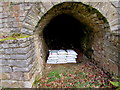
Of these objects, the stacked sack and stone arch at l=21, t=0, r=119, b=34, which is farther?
the stacked sack

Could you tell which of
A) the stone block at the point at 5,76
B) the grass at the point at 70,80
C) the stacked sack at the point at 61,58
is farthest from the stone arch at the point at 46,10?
the stacked sack at the point at 61,58

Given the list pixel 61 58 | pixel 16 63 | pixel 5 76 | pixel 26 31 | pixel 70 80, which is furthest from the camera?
pixel 61 58

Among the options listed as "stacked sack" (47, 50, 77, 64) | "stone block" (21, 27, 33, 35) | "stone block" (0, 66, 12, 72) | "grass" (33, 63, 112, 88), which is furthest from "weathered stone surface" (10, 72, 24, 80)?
"stacked sack" (47, 50, 77, 64)

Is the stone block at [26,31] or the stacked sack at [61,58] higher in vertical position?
the stone block at [26,31]

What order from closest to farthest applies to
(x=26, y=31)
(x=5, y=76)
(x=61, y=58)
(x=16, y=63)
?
(x=16, y=63), (x=5, y=76), (x=26, y=31), (x=61, y=58)

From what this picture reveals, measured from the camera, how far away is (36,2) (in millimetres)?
2455

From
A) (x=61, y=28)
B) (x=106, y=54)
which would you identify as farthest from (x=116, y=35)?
(x=61, y=28)

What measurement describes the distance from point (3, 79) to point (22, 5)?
A: 2.08m

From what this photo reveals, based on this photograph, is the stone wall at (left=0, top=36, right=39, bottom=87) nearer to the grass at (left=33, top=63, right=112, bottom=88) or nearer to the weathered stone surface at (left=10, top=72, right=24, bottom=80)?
the weathered stone surface at (left=10, top=72, right=24, bottom=80)

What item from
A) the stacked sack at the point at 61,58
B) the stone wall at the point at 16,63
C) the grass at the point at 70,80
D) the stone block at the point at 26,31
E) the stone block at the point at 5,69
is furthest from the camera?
the stacked sack at the point at 61,58

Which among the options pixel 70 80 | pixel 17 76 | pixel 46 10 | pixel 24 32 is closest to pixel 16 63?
pixel 17 76

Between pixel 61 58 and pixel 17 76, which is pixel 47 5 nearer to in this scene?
pixel 17 76

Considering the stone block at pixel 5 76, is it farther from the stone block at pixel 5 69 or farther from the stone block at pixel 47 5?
the stone block at pixel 47 5

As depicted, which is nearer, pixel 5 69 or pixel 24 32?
pixel 5 69
